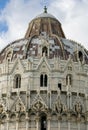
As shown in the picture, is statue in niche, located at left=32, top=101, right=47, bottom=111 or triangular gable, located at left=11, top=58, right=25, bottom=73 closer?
statue in niche, located at left=32, top=101, right=47, bottom=111

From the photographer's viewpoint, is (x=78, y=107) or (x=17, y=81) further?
(x=17, y=81)

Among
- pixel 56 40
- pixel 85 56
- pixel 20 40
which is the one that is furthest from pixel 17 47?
pixel 85 56

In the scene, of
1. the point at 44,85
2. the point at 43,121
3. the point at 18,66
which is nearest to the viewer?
the point at 43,121

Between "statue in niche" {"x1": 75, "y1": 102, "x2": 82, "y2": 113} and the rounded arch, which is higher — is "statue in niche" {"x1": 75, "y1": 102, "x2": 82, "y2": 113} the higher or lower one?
the higher one

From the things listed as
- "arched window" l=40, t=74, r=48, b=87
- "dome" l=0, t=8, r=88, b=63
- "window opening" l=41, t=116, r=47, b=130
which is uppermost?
"dome" l=0, t=8, r=88, b=63

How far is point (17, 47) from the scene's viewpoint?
56.8 meters

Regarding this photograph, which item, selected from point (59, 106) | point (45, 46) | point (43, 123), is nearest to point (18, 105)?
point (43, 123)

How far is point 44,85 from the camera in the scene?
51.7 m

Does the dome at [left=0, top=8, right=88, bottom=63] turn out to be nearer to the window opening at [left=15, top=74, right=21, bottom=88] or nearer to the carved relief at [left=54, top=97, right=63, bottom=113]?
the window opening at [left=15, top=74, right=21, bottom=88]

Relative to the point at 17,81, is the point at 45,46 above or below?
above

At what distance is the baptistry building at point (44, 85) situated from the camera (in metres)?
50.0

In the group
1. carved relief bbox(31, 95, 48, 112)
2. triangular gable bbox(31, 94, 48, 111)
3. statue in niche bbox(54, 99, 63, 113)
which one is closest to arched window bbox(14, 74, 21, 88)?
triangular gable bbox(31, 94, 48, 111)

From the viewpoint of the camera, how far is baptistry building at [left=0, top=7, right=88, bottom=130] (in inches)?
1970

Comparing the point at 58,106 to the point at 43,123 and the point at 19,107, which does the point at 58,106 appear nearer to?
the point at 43,123
